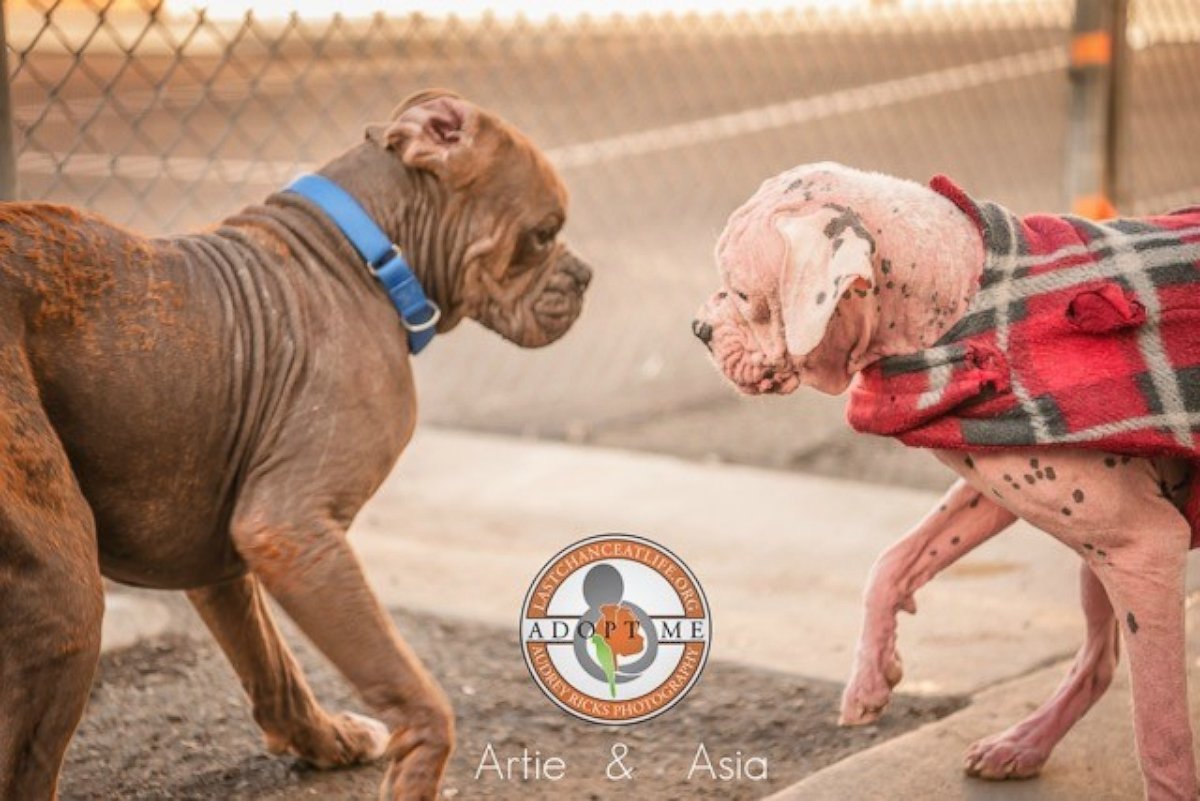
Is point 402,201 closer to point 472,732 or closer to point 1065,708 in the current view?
point 472,732

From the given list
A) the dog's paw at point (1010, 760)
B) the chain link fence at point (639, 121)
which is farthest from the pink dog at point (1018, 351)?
the chain link fence at point (639, 121)

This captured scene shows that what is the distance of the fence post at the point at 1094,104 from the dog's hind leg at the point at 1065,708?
3.17 metres

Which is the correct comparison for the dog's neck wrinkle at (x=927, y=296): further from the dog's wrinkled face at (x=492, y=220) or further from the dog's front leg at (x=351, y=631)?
the dog's front leg at (x=351, y=631)

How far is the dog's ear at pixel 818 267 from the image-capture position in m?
3.01

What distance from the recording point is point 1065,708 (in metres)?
3.54

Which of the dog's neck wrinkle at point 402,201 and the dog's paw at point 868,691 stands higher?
the dog's neck wrinkle at point 402,201

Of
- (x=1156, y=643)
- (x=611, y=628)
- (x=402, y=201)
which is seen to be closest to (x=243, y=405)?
(x=402, y=201)

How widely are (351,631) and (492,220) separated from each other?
0.87m

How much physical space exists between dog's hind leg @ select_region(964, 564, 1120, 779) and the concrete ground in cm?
5

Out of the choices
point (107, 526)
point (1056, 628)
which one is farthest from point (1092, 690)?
point (107, 526)

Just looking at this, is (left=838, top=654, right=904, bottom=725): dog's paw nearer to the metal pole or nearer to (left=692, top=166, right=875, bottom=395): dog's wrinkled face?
(left=692, top=166, right=875, bottom=395): dog's wrinkled face

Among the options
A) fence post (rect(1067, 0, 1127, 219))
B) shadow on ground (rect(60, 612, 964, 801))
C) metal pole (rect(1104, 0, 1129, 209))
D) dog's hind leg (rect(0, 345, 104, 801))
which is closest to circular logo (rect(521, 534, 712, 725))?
shadow on ground (rect(60, 612, 964, 801))

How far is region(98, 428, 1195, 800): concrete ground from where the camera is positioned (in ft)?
12.0

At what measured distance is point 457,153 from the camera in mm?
3398
